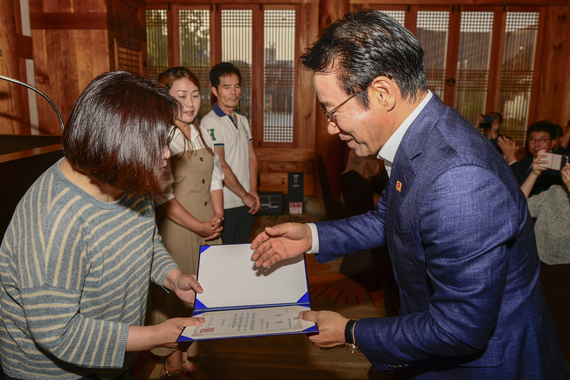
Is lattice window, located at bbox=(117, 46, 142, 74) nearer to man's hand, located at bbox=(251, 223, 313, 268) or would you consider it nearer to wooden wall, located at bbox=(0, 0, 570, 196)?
wooden wall, located at bbox=(0, 0, 570, 196)

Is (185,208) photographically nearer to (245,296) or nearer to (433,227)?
(245,296)

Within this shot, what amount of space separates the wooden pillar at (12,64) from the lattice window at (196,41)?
7.77ft

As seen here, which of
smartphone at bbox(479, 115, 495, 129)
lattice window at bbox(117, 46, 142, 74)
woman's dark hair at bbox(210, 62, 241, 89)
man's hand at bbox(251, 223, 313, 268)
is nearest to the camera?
man's hand at bbox(251, 223, 313, 268)

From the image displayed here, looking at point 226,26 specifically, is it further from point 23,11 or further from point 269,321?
point 269,321

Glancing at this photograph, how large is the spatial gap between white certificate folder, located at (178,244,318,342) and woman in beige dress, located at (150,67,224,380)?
2.38ft

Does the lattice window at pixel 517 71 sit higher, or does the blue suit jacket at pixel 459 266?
the lattice window at pixel 517 71

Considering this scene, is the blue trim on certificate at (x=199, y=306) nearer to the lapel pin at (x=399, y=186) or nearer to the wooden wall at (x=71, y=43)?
the lapel pin at (x=399, y=186)

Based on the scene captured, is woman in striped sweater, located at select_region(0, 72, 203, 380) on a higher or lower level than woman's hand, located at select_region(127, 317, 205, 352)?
higher

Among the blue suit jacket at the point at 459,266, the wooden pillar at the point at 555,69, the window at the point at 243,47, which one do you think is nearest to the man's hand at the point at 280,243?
the blue suit jacket at the point at 459,266

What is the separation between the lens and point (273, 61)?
5754 millimetres

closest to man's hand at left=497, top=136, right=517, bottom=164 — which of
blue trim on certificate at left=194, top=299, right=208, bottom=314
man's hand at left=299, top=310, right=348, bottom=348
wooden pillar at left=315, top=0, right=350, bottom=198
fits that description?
wooden pillar at left=315, top=0, right=350, bottom=198

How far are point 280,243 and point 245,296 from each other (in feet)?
0.77

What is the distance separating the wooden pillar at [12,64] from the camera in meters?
3.34

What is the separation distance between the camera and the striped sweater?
36.2 inches
